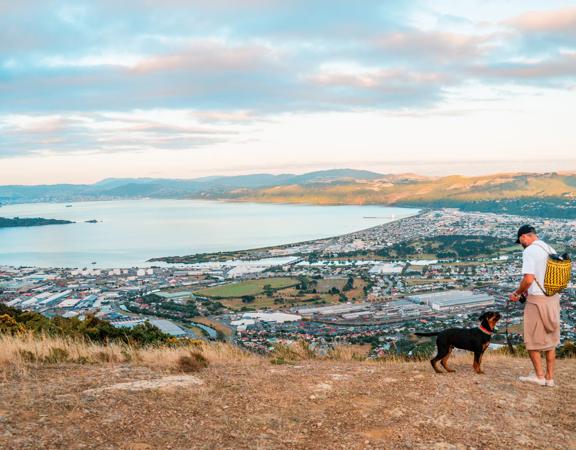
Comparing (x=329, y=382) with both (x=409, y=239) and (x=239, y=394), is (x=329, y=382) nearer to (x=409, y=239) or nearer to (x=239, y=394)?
(x=239, y=394)

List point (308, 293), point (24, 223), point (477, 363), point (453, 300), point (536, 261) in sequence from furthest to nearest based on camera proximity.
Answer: point (24, 223), point (308, 293), point (453, 300), point (477, 363), point (536, 261)

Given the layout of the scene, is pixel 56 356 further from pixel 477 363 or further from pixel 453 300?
pixel 453 300

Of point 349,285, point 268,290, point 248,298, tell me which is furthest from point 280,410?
point 349,285

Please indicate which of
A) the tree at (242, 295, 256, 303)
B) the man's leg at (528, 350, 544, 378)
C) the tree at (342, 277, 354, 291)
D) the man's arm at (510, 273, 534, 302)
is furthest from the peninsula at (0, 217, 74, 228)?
the man's arm at (510, 273, 534, 302)

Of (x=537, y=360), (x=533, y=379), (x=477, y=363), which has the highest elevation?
(x=537, y=360)

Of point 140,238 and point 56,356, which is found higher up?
point 56,356

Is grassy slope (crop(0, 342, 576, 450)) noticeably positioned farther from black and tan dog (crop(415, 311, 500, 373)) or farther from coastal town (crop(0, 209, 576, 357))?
coastal town (crop(0, 209, 576, 357))

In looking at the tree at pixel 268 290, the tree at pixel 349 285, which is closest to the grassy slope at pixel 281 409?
the tree at pixel 268 290
